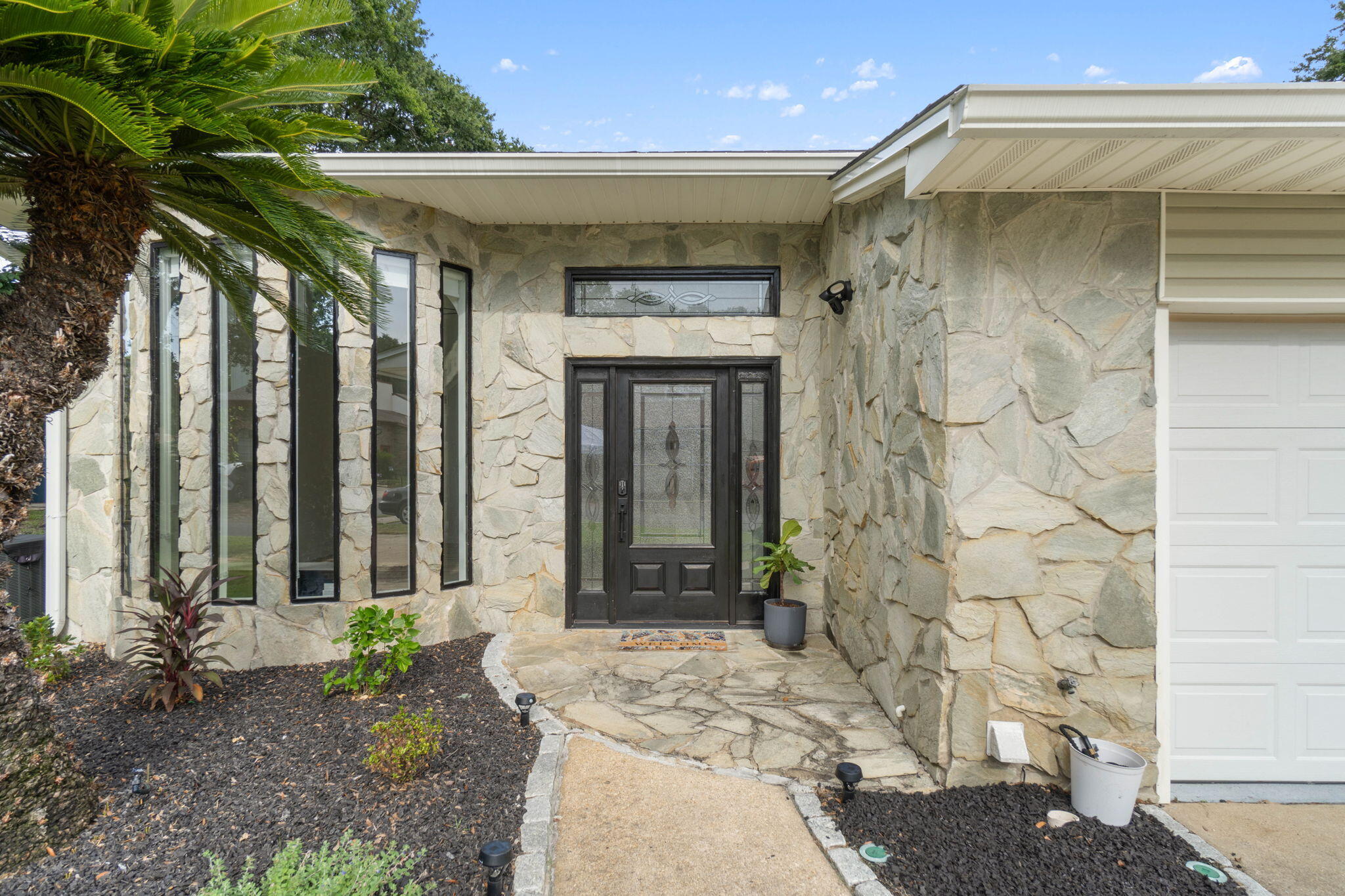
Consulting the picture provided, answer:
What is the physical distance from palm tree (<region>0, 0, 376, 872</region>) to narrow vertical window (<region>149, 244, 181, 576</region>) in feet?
4.53

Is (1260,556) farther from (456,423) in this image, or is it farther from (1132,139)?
(456,423)

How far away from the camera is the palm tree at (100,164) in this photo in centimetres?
157

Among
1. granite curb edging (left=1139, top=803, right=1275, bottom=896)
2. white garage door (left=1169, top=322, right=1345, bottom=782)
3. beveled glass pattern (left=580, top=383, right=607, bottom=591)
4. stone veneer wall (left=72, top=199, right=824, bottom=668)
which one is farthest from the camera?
beveled glass pattern (left=580, top=383, right=607, bottom=591)

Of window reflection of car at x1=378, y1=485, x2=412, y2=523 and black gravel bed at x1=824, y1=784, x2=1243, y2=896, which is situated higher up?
window reflection of car at x1=378, y1=485, x2=412, y2=523

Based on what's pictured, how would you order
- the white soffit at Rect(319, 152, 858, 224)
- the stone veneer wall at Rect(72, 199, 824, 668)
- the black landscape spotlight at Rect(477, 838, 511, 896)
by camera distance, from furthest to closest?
the stone veneer wall at Rect(72, 199, 824, 668)
the white soffit at Rect(319, 152, 858, 224)
the black landscape spotlight at Rect(477, 838, 511, 896)

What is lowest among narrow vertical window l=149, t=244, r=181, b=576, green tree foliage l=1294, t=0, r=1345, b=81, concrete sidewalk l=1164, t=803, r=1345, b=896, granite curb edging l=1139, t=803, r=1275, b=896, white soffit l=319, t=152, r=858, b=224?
concrete sidewalk l=1164, t=803, r=1345, b=896

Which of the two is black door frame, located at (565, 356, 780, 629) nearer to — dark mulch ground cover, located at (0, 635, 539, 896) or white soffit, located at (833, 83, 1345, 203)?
dark mulch ground cover, located at (0, 635, 539, 896)

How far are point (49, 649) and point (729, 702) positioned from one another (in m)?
3.82

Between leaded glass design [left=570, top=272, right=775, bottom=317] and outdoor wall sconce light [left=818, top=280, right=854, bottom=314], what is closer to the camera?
outdoor wall sconce light [left=818, top=280, right=854, bottom=314]

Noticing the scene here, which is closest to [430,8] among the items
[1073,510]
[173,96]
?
[173,96]

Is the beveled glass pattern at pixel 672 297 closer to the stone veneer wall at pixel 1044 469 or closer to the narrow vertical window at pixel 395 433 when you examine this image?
the narrow vertical window at pixel 395 433

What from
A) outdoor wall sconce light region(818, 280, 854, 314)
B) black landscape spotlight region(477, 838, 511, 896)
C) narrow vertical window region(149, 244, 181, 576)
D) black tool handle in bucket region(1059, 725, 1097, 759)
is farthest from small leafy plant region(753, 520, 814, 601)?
narrow vertical window region(149, 244, 181, 576)

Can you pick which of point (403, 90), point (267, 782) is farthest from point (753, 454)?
point (403, 90)

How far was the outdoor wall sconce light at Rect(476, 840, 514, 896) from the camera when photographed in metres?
1.56
